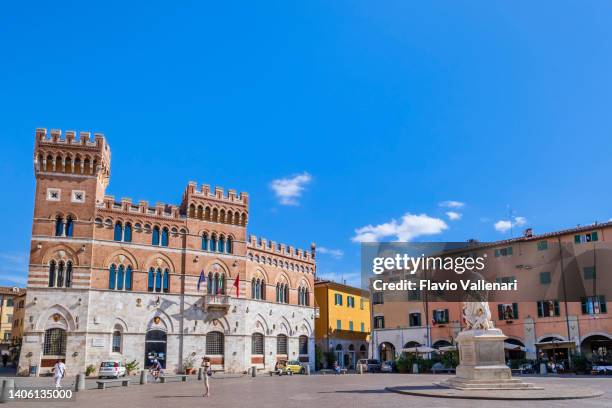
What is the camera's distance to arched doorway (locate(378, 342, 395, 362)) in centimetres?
5894

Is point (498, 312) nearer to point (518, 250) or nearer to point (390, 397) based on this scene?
point (518, 250)

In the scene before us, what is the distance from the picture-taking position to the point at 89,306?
40.8 metres

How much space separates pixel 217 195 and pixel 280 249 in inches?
353

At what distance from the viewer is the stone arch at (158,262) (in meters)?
44.2

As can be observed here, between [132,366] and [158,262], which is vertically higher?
[158,262]

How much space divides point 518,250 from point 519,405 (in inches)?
1430

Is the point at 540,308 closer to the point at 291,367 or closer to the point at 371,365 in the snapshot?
the point at 371,365

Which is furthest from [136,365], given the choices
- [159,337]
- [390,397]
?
[390,397]

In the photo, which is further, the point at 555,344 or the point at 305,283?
the point at 305,283

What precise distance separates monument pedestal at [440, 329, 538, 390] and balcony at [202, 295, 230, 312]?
26.0 m

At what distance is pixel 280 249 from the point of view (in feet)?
178

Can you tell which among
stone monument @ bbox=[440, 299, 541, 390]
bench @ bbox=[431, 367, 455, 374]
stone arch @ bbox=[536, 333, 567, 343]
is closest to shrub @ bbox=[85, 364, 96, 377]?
bench @ bbox=[431, 367, 455, 374]

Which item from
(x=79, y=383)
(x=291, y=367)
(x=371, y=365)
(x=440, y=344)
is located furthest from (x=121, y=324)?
(x=440, y=344)

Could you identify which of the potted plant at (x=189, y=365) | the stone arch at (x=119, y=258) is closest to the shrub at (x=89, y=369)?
the potted plant at (x=189, y=365)
